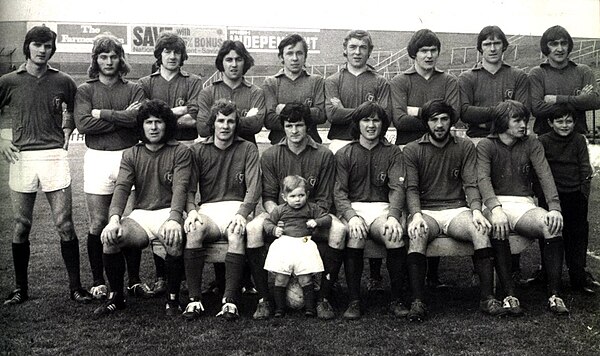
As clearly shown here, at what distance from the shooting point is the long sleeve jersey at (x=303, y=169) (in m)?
4.23

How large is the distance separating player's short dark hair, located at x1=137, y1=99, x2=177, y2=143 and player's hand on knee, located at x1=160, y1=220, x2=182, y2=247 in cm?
67

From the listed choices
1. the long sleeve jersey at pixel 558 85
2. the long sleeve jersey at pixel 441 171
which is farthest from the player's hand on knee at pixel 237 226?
the long sleeve jersey at pixel 558 85

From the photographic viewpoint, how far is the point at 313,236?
13.1 feet

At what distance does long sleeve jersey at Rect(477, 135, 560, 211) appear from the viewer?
4.27 meters

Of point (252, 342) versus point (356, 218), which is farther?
point (356, 218)

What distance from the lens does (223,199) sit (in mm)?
4309

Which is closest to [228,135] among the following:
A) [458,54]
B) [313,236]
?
[313,236]

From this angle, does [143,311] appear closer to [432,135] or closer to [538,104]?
[432,135]

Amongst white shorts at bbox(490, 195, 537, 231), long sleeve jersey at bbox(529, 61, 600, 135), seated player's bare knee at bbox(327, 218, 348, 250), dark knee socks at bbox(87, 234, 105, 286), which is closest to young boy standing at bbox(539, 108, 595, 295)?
long sleeve jersey at bbox(529, 61, 600, 135)

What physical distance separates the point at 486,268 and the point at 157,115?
2.51m

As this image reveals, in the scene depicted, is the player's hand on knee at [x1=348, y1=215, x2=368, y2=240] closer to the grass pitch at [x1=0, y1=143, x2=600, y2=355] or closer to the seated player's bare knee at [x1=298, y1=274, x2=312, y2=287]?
the seated player's bare knee at [x1=298, y1=274, x2=312, y2=287]

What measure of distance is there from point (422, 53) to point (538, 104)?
104cm

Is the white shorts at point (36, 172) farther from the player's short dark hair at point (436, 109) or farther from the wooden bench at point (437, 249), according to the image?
the player's short dark hair at point (436, 109)

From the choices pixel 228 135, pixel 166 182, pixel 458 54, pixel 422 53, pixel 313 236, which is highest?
pixel 458 54
